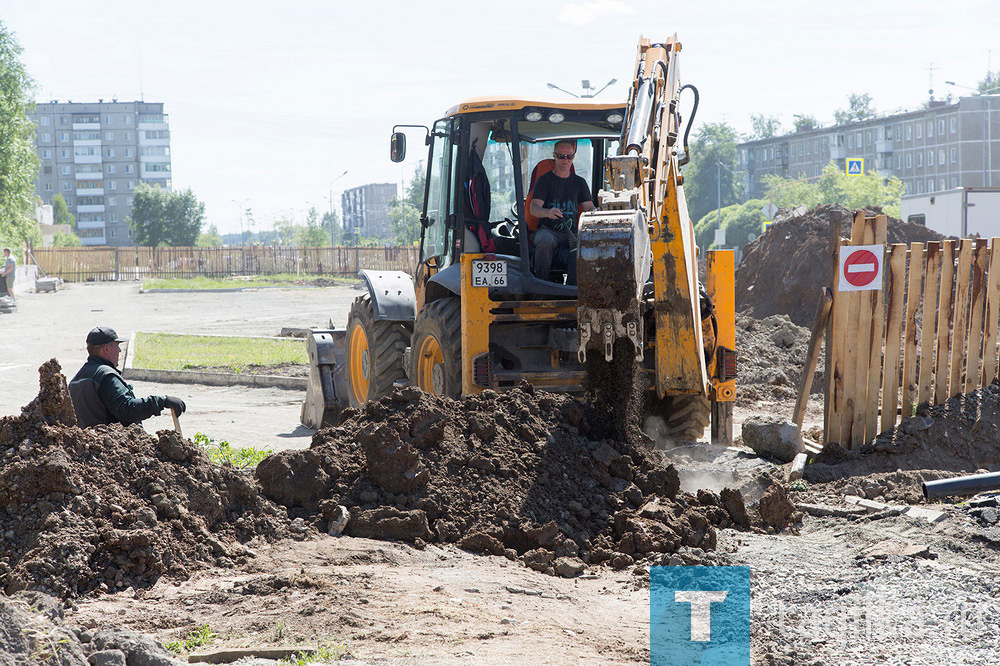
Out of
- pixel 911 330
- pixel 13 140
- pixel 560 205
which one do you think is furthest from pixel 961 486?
pixel 13 140

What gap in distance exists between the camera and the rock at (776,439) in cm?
848

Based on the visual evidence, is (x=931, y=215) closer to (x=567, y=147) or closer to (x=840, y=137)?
(x=567, y=147)

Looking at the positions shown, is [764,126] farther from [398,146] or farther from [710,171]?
[398,146]

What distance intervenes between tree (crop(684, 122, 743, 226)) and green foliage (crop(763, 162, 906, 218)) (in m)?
21.8

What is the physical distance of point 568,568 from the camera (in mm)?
5594

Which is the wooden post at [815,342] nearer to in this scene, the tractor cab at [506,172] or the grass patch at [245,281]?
the tractor cab at [506,172]

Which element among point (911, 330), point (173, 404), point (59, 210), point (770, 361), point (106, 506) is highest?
point (59, 210)

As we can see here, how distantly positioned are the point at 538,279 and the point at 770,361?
7.24 meters

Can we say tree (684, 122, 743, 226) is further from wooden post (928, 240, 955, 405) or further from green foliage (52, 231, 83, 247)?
wooden post (928, 240, 955, 405)

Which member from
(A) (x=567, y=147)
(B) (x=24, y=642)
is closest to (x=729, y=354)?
(A) (x=567, y=147)

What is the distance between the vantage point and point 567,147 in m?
8.89

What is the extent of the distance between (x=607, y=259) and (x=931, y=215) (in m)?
28.8

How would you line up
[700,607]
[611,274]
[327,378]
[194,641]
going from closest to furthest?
[194,641] < [700,607] < [611,274] < [327,378]

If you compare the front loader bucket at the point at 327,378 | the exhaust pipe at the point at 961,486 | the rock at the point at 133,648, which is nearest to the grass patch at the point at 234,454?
the front loader bucket at the point at 327,378
